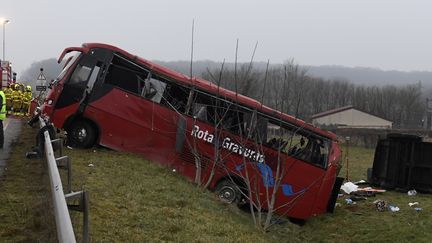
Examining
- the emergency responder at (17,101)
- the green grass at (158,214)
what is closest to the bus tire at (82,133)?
the green grass at (158,214)

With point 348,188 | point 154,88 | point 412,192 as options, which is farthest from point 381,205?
point 154,88

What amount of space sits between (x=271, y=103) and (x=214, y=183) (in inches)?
101

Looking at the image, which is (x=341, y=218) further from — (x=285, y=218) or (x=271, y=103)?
(x=271, y=103)

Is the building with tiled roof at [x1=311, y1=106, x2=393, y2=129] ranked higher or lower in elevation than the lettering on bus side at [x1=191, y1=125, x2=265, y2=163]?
lower

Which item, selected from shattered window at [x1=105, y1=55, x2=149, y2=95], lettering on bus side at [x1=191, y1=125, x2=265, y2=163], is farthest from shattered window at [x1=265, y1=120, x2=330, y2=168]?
shattered window at [x1=105, y1=55, x2=149, y2=95]

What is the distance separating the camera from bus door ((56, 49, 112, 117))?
13000mm

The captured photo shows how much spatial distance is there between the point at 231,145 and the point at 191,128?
3.53 ft

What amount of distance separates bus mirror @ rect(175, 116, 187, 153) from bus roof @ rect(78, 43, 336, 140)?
934mm

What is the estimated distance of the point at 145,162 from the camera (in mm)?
12305

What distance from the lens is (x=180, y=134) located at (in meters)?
12.8

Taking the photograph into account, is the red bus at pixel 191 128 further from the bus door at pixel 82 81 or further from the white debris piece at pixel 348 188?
the white debris piece at pixel 348 188

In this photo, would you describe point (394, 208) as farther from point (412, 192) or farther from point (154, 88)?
point (154, 88)

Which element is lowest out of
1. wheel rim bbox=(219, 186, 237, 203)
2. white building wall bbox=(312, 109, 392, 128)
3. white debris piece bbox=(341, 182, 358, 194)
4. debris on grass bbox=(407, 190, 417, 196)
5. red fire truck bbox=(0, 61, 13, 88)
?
white building wall bbox=(312, 109, 392, 128)

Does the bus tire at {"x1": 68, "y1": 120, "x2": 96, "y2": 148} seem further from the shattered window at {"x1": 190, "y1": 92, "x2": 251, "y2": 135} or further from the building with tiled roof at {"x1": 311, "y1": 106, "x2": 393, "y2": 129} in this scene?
the building with tiled roof at {"x1": 311, "y1": 106, "x2": 393, "y2": 129}
